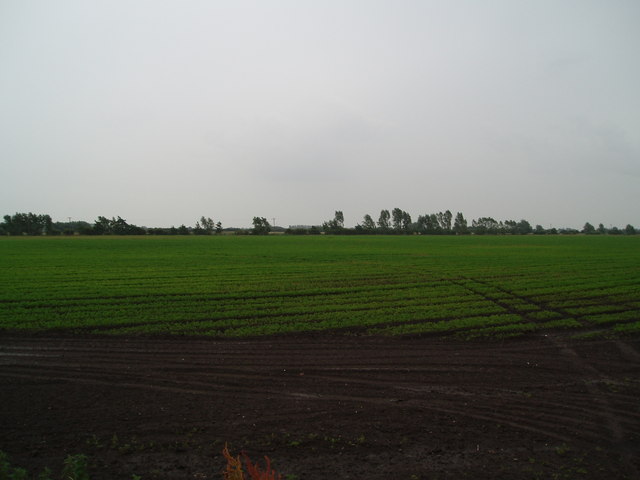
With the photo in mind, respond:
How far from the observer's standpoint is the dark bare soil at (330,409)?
5871 millimetres

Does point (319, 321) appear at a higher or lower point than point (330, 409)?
higher

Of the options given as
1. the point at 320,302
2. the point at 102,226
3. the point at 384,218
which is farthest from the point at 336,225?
the point at 320,302

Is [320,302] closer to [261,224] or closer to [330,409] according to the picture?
[330,409]

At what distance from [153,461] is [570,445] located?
6361 millimetres

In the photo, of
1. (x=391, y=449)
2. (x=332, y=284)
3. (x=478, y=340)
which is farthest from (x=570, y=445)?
(x=332, y=284)

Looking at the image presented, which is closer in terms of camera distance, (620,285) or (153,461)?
(153,461)

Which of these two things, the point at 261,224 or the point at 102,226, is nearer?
the point at 102,226

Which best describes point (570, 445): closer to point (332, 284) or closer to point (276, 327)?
point (276, 327)

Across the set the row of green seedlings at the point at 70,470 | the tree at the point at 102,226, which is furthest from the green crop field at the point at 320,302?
the tree at the point at 102,226

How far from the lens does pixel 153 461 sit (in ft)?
19.3

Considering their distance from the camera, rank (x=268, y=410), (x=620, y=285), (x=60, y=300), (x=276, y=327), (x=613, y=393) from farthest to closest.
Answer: (x=620, y=285) < (x=60, y=300) < (x=276, y=327) < (x=613, y=393) < (x=268, y=410)

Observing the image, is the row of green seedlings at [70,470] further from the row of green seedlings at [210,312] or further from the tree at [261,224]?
the tree at [261,224]

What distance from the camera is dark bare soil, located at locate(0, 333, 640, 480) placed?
231 inches

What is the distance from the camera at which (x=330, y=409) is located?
7.48 m
